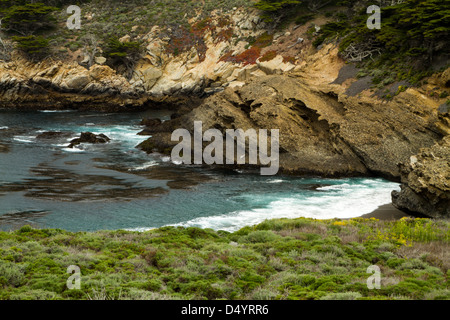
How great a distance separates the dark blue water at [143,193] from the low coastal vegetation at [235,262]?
4.44 metres

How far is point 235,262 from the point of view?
11438mm

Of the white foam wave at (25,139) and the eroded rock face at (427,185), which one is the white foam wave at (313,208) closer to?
the eroded rock face at (427,185)

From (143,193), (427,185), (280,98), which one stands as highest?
(280,98)

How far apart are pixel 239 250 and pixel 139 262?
302cm

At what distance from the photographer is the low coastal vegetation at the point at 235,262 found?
9266 mm

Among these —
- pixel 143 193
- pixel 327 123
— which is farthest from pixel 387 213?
pixel 143 193

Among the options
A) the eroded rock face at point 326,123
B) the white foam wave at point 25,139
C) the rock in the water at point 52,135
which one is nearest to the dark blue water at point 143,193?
the eroded rock face at point 326,123

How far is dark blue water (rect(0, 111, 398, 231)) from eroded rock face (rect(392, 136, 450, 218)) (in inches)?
71.9

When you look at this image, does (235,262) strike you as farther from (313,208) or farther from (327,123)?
(327,123)

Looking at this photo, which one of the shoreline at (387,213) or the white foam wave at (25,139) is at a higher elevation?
the white foam wave at (25,139)

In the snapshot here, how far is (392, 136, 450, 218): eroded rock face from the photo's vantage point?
18898 millimetres

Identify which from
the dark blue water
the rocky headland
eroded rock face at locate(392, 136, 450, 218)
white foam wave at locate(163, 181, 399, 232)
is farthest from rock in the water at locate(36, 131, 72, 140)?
eroded rock face at locate(392, 136, 450, 218)

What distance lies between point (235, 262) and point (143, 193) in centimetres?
1320

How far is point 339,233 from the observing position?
15.1 m
